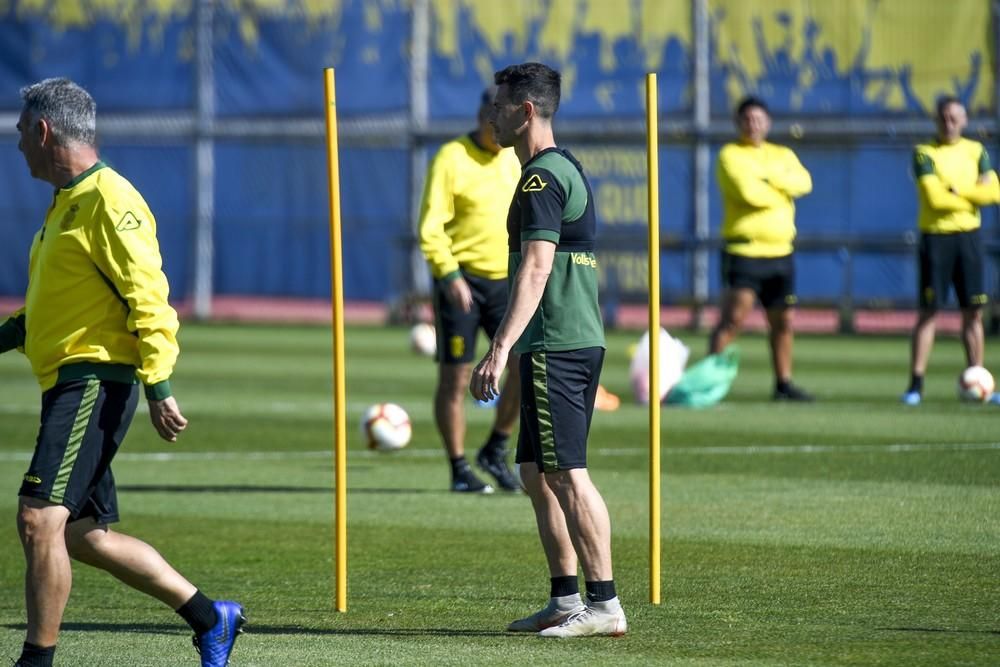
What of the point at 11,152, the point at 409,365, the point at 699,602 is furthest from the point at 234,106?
the point at 699,602

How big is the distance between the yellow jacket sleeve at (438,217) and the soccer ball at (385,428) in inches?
89.1

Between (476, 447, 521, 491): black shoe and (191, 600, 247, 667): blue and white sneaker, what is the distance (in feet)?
16.4

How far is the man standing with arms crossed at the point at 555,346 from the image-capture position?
21.5 ft

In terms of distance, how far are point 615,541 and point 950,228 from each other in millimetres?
7524

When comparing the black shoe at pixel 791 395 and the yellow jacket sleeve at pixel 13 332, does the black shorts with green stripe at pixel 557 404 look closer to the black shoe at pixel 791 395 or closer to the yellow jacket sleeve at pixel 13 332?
the yellow jacket sleeve at pixel 13 332

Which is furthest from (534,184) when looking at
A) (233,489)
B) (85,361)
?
(233,489)

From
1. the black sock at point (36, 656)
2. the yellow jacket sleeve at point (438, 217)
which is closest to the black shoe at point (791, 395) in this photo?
the yellow jacket sleeve at point (438, 217)

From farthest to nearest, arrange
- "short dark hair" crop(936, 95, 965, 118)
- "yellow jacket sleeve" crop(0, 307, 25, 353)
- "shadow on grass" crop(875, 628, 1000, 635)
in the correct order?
"short dark hair" crop(936, 95, 965, 118), "shadow on grass" crop(875, 628, 1000, 635), "yellow jacket sleeve" crop(0, 307, 25, 353)

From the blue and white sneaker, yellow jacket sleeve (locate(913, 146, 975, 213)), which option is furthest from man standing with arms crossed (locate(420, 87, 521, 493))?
yellow jacket sleeve (locate(913, 146, 975, 213))

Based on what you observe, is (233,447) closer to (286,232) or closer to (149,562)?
(149,562)

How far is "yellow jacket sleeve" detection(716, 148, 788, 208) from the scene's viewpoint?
1583 centimetres

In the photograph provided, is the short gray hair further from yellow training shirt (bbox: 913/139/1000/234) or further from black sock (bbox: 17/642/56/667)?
yellow training shirt (bbox: 913/139/1000/234)

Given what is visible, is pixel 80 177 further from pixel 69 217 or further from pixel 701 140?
pixel 701 140

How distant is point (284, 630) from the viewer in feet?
22.6
